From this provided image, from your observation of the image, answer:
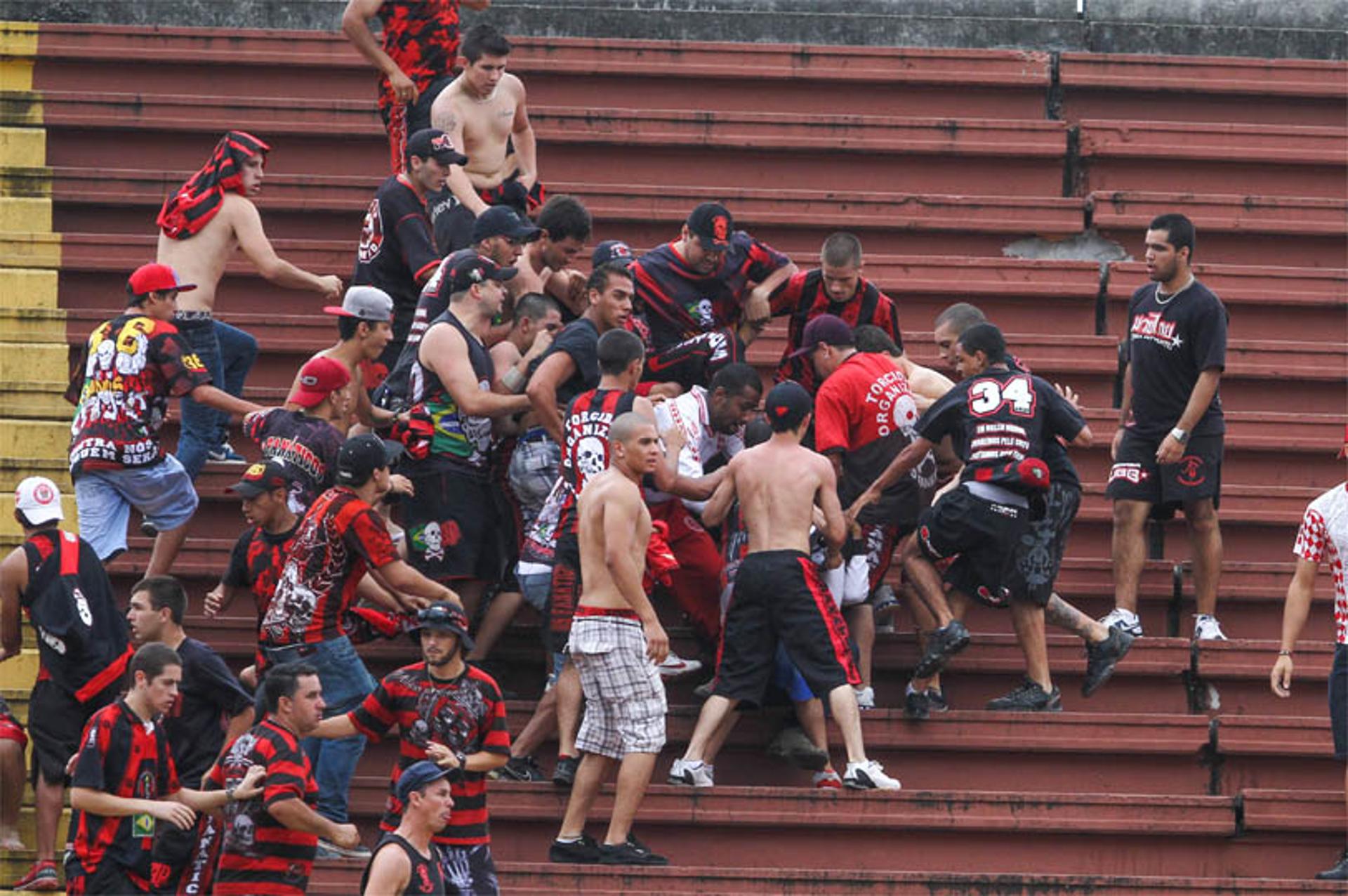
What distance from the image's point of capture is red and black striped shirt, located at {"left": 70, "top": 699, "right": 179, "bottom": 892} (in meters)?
8.83

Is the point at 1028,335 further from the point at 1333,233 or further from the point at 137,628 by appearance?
the point at 137,628

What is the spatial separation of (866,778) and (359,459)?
2.45 m

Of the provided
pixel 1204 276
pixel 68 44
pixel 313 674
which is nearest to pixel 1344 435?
pixel 1204 276

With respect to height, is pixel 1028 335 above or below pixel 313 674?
above

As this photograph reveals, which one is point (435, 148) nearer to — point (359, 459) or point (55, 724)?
point (359, 459)

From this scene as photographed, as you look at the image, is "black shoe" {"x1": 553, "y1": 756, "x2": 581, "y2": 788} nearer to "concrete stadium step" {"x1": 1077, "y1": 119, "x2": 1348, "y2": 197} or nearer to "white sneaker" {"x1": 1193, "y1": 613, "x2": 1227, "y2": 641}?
"white sneaker" {"x1": 1193, "y1": 613, "x2": 1227, "y2": 641}

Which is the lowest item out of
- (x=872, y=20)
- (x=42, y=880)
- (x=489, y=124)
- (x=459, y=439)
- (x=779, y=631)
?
(x=42, y=880)

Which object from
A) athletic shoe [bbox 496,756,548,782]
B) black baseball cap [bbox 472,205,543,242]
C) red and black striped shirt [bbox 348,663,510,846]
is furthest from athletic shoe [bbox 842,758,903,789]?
black baseball cap [bbox 472,205,543,242]

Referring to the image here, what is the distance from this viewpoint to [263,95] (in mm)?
14219

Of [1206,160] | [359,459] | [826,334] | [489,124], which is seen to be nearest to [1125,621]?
[826,334]

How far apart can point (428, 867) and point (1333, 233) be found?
727cm

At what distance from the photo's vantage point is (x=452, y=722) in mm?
8766

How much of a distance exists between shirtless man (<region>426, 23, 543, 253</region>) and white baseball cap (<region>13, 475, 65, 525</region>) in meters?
2.74

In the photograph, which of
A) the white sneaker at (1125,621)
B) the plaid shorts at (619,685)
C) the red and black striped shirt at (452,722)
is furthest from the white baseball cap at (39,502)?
the white sneaker at (1125,621)
